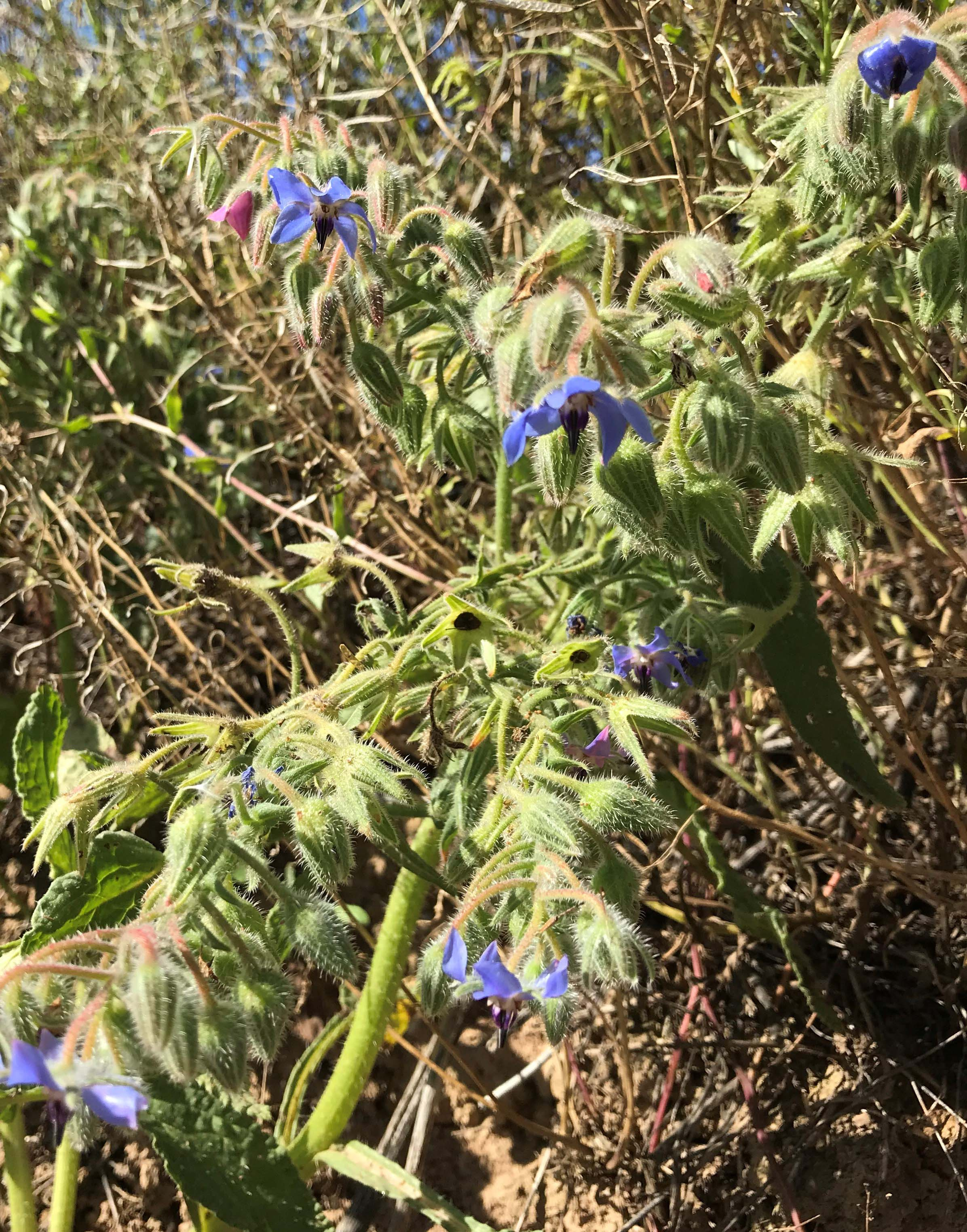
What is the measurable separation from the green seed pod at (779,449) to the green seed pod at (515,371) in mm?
336

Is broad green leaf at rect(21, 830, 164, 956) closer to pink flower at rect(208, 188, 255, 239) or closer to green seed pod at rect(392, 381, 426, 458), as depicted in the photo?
green seed pod at rect(392, 381, 426, 458)

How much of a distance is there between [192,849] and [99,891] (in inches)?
15.1

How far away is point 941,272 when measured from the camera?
1491 millimetres

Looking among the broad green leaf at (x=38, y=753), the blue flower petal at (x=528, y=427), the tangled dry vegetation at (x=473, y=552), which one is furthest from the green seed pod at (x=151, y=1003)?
the broad green leaf at (x=38, y=753)

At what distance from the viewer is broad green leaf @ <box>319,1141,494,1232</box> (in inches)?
67.3

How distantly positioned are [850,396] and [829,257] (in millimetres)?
442

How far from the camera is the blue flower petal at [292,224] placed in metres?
1.45

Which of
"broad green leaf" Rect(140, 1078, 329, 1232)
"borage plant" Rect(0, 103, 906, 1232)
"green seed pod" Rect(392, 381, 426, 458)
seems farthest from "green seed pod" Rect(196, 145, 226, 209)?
"broad green leaf" Rect(140, 1078, 329, 1232)

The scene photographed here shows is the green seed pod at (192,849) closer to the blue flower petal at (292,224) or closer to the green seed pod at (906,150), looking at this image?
the blue flower petal at (292,224)

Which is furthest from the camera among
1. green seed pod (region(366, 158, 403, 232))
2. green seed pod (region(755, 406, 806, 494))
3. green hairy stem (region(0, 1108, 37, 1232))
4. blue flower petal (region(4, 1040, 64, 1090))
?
green hairy stem (region(0, 1108, 37, 1232))

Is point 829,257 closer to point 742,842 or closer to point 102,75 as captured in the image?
point 742,842

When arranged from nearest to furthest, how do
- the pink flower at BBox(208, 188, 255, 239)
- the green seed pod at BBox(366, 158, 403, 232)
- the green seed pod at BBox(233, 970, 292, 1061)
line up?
the green seed pod at BBox(233, 970, 292, 1061) < the green seed pod at BBox(366, 158, 403, 232) < the pink flower at BBox(208, 188, 255, 239)

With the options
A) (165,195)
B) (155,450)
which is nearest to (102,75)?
(165,195)

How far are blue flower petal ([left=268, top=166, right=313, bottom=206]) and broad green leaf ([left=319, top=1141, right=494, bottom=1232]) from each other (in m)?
1.44
